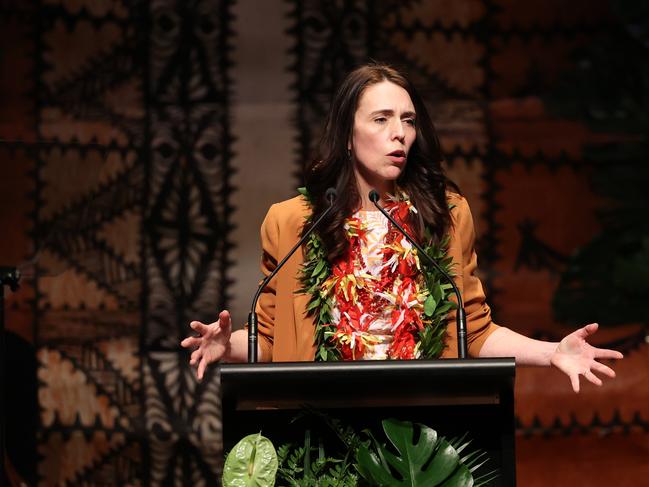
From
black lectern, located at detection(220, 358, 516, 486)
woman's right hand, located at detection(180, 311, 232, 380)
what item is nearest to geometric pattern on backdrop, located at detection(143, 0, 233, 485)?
woman's right hand, located at detection(180, 311, 232, 380)

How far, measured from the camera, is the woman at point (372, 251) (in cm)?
205

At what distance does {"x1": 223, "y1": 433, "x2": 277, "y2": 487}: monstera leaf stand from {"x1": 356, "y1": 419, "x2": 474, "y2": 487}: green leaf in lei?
137 millimetres

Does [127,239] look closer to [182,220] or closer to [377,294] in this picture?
[182,220]

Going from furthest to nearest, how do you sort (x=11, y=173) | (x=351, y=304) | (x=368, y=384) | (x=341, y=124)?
(x=11, y=173)
(x=341, y=124)
(x=351, y=304)
(x=368, y=384)

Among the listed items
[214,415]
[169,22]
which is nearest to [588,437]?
[214,415]

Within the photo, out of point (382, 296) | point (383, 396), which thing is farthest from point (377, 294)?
point (383, 396)

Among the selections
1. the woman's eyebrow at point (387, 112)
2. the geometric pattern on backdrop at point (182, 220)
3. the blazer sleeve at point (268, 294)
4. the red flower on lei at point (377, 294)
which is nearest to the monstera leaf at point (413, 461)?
the red flower on lei at point (377, 294)

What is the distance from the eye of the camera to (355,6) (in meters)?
3.39

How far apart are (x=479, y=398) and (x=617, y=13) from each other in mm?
2248

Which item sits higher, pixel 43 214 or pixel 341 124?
pixel 341 124

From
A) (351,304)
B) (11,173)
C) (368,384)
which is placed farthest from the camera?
(11,173)

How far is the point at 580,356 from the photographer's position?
1.66m

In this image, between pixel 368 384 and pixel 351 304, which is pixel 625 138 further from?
pixel 368 384

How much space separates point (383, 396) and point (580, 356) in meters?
0.34
